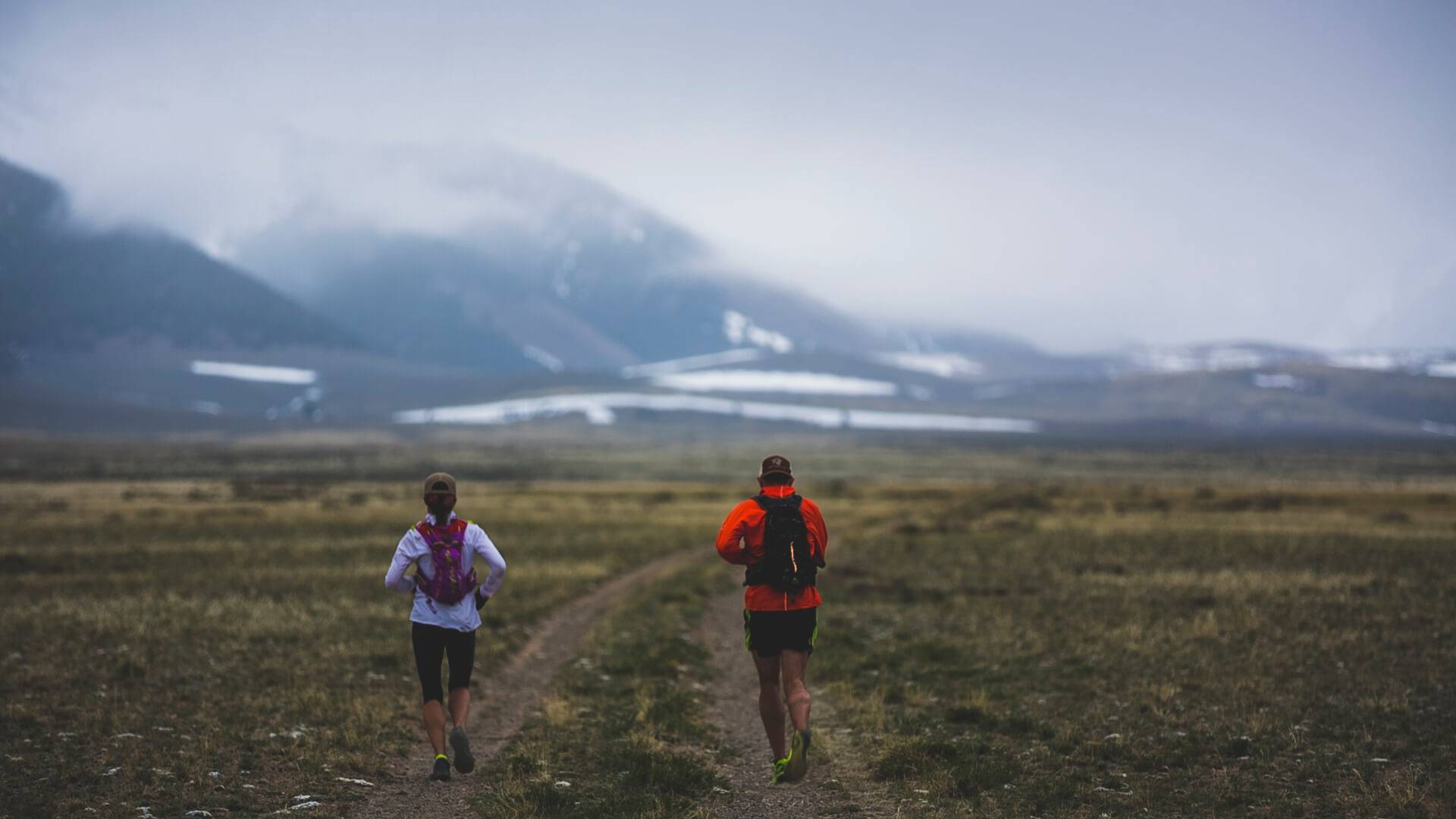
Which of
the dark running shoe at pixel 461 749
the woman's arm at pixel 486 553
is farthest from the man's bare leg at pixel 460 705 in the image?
the woman's arm at pixel 486 553

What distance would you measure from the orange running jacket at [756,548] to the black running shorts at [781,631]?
0.07 meters

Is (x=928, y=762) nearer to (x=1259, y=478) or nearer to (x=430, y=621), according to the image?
(x=430, y=621)

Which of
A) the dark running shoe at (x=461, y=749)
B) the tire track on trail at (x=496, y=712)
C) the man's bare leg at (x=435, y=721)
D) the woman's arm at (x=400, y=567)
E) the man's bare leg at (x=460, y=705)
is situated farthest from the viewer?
the man's bare leg at (x=460, y=705)

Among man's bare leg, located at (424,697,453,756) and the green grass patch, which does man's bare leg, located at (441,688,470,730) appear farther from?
the green grass patch

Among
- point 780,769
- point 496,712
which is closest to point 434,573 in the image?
point 780,769

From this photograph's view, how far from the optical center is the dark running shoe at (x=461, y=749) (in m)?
11.6

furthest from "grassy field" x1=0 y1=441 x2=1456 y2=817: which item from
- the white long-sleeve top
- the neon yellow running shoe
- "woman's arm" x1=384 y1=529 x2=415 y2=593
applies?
→ "woman's arm" x1=384 y1=529 x2=415 y2=593

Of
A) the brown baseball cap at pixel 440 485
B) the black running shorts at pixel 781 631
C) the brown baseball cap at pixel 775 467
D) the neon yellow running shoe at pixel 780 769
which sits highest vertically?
the brown baseball cap at pixel 775 467

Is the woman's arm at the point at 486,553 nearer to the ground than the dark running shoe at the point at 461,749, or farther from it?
farther from it

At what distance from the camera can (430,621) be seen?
38.0ft

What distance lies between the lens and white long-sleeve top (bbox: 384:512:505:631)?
11336 millimetres

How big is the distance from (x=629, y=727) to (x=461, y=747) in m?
3.39

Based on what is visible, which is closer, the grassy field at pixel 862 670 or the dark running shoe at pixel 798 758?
the dark running shoe at pixel 798 758

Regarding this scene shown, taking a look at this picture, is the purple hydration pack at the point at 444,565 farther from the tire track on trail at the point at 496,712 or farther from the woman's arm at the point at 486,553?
the tire track on trail at the point at 496,712
